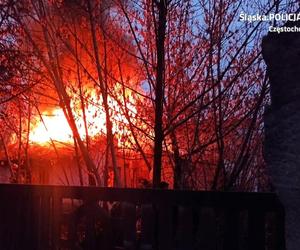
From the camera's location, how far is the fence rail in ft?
13.0

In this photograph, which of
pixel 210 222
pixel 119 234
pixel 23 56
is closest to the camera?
pixel 210 222

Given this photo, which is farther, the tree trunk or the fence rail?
the tree trunk

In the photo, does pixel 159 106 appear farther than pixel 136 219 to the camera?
Yes

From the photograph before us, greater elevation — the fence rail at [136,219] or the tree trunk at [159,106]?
the tree trunk at [159,106]

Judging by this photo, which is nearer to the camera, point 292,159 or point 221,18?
point 292,159

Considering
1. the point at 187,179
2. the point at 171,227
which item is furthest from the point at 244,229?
the point at 187,179

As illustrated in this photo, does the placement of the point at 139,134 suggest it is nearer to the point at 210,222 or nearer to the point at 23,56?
Answer: the point at 23,56

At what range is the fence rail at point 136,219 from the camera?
3.96 metres

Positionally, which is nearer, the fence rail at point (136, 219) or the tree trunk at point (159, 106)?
the fence rail at point (136, 219)

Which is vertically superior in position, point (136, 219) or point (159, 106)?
Answer: point (159, 106)

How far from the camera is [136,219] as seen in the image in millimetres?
4617

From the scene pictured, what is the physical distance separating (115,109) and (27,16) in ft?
7.56

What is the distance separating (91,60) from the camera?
29.6ft

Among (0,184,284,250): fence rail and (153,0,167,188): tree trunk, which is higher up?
(153,0,167,188): tree trunk
